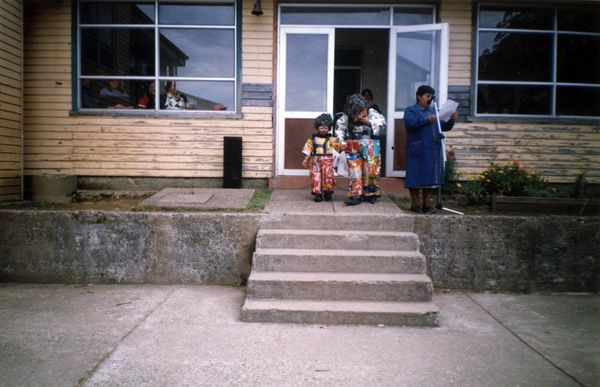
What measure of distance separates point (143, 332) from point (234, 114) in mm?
4107

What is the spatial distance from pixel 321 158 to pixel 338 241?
1.39 m

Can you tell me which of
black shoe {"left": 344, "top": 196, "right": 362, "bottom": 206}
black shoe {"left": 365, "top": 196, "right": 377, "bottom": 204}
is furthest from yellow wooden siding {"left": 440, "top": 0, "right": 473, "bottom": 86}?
black shoe {"left": 344, "top": 196, "right": 362, "bottom": 206}

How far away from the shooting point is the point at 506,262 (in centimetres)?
464

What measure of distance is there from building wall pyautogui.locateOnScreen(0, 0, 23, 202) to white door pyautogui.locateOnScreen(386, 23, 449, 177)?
6.18m

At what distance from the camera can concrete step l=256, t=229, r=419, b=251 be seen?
440cm

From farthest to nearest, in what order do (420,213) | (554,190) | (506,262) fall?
1. (554,190)
2. (420,213)
3. (506,262)

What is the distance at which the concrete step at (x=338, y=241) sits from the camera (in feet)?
14.4

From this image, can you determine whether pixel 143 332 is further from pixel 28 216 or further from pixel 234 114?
pixel 234 114

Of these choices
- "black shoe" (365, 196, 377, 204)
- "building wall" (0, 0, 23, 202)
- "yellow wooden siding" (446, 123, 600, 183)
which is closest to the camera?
"black shoe" (365, 196, 377, 204)

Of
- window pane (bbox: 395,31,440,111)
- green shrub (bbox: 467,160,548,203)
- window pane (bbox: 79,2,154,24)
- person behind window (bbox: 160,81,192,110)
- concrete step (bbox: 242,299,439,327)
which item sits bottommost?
concrete step (bbox: 242,299,439,327)

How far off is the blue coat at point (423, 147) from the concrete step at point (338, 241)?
92 cm

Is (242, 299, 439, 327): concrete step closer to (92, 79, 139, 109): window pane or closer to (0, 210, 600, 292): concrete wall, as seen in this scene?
(0, 210, 600, 292): concrete wall

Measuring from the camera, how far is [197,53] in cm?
670

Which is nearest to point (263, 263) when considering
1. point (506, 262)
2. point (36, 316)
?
point (36, 316)
